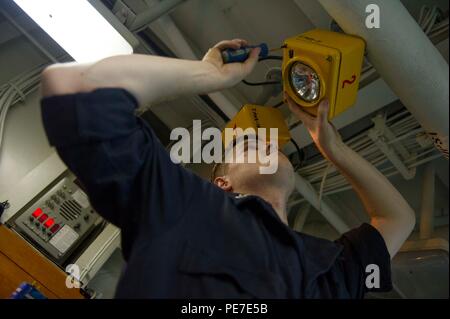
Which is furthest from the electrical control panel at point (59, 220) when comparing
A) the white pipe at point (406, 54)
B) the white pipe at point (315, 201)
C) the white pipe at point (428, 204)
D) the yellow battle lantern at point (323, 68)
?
the white pipe at point (428, 204)

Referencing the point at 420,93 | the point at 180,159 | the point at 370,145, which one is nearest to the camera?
the point at 420,93

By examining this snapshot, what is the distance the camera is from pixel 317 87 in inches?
46.3

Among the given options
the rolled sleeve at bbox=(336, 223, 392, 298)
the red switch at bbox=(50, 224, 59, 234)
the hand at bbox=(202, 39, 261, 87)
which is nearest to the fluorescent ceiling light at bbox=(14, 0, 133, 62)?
the hand at bbox=(202, 39, 261, 87)

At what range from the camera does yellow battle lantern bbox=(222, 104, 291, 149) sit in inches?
54.1

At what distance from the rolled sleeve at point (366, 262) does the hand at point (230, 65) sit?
0.58 m

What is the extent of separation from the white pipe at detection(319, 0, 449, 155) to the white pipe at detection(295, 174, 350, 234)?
818mm

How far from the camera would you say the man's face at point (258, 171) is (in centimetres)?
121

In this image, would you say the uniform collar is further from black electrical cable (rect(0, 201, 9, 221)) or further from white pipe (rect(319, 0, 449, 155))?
black electrical cable (rect(0, 201, 9, 221))

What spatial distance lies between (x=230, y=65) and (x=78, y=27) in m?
0.57

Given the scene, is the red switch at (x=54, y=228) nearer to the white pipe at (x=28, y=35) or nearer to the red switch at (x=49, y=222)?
the red switch at (x=49, y=222)

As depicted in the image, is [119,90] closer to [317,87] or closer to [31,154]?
[317,87]

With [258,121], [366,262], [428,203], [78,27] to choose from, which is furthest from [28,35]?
[428,203]

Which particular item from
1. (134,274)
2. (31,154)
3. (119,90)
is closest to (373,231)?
(134,274)
